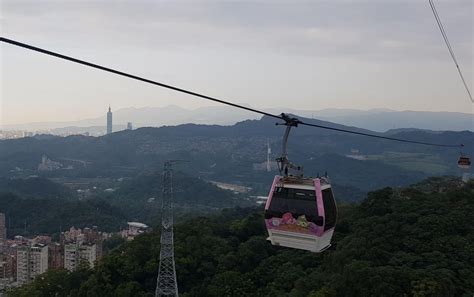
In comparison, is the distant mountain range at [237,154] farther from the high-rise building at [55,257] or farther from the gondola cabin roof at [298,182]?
the gondola cabin roof at [298,182]

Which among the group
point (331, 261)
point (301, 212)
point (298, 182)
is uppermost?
point (298, 182)

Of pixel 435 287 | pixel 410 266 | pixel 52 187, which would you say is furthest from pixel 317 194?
pixel 52 187

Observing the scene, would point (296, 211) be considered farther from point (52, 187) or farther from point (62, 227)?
point (52, 187)

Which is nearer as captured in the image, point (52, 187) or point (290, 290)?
point (290, 290)

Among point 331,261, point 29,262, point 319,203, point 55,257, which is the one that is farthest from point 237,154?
point 319,203

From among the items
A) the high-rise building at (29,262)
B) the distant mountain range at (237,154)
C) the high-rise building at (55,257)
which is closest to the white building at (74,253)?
the high-rise building at (55,257)

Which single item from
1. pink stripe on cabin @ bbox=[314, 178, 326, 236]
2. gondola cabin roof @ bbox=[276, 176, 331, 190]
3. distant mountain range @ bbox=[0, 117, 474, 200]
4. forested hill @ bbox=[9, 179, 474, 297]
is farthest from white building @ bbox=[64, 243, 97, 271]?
distant mountain range @ bbox=[0, 117, 474, 200]

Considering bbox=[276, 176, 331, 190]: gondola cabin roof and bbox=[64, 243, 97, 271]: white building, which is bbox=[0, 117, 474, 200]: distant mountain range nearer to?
bbox=[64, 243, 97, 271]: white building

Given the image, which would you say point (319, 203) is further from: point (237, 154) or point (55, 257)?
point (237, 154)
